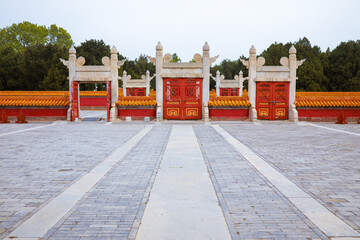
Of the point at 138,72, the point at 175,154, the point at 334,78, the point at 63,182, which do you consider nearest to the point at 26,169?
the point at 63,182

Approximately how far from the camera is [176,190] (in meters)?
4.64

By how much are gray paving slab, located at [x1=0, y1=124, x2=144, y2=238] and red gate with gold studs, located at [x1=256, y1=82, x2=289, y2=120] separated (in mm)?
9789

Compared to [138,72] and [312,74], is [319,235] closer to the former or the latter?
[312,74]

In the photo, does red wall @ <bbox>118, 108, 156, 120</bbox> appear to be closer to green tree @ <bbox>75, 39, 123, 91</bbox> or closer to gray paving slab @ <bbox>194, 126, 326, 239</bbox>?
gray paving slab @ <bbox>194, 126, 326, 239</bbox>

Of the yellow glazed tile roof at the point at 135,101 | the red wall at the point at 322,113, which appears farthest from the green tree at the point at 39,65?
the red wall at the point at 322,113

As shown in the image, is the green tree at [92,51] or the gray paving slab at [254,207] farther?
the green tree at [92,51]

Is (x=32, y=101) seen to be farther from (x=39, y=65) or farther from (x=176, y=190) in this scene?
(x=39, y=65)

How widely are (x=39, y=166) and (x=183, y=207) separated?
3.86 meters

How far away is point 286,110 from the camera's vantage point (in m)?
17.5

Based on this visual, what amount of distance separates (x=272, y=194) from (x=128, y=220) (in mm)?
2267

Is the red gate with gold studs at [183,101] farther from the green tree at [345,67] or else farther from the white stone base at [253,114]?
the green tree at [345,67]

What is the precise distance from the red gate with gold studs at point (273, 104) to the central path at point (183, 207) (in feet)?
40.0

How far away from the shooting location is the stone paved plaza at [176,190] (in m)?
3.36

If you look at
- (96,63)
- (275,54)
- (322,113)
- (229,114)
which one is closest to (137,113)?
(229,114)
